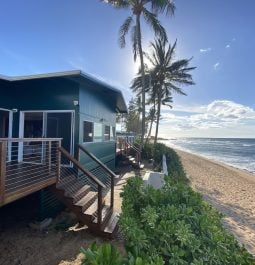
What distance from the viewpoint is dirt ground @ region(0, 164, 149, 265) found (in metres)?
5.34

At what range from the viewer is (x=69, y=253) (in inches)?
216

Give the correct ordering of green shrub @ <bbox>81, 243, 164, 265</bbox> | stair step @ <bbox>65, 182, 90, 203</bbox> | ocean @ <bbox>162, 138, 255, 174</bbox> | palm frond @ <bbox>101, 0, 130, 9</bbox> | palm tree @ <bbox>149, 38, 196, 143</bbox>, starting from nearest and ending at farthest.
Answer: green shrub @ <bbox>81, 243, 164, 265</bbox> < stair step @ <bbox>65, 182, 90, 203</bbox> < palm frond @ <bbox>101, 0, 130, 9</bbox> < palm tree @ <bbox>149, 38, 196, 143</bbox> < ocean @ <bbox>162, 138, 255, 174</bbox>

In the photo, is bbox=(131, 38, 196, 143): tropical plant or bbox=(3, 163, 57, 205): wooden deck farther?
bbox=(131, 38, 196, 143): tropical plant

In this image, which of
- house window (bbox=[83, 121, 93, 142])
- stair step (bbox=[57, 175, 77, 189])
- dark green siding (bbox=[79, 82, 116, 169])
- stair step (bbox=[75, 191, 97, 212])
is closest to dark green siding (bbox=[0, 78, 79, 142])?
dark green siding (bbox=[79, 82, 116, 169])

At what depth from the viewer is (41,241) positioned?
20.0 ft

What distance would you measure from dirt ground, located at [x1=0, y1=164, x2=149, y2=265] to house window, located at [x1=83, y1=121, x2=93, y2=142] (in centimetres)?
293

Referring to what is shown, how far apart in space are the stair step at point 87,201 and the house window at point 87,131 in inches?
97.9

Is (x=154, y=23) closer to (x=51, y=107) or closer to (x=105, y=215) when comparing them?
(x=51, y=107)

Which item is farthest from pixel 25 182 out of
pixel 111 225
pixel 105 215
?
pixel 111 225

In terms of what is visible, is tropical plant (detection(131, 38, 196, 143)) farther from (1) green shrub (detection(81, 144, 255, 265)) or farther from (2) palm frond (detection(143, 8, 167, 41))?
(1) green shrub (detection(81, 144, 255, 265))

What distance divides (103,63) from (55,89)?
9.63 m

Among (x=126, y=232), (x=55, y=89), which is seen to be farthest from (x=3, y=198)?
(x=55, y=89)

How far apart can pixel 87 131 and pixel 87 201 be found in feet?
11.1

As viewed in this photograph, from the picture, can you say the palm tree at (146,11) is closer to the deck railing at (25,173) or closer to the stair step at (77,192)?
the deck railing at (25,173)
